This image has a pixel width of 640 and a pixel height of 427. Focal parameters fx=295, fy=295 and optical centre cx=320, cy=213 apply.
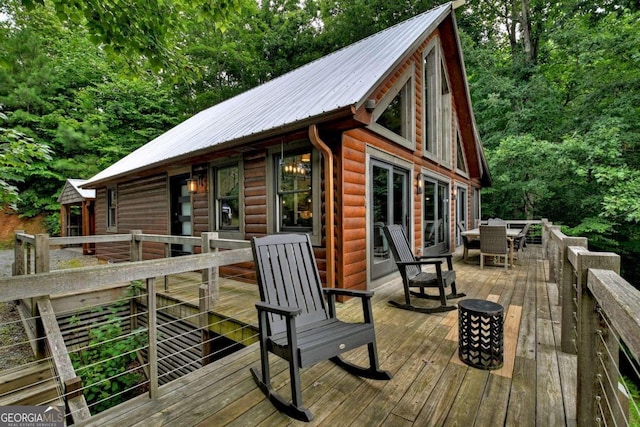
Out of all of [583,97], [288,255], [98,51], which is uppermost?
[98,51]

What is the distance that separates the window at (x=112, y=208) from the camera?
29.5ft

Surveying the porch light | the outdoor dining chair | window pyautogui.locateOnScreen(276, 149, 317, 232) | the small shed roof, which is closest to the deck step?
window pyautogui.locateOnScreen(276, 149, 317, 232)

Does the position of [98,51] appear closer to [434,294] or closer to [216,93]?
[216,93]

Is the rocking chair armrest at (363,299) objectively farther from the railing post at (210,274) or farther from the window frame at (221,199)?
the window frame at (221,199)

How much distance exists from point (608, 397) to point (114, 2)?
4.94 meters

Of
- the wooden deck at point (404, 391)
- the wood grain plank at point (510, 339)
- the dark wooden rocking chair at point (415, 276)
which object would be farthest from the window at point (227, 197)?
the wood grain plank at point (510, 339)

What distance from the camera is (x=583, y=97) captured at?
985cm

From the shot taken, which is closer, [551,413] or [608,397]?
[608,397]

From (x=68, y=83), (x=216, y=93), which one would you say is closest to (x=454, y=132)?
(x=216, y=93)

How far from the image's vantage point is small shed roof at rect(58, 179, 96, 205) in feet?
35.7

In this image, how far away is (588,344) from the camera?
1.53 metres

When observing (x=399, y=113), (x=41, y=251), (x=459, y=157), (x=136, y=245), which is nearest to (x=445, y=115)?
(x=459, y=157)

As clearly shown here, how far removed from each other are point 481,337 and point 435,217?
5.51 m

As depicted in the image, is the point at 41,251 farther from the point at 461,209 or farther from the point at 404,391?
the point at 461,209
